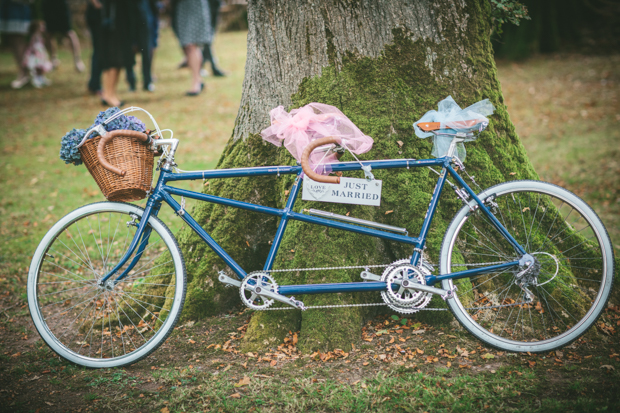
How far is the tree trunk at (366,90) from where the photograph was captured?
3037mm

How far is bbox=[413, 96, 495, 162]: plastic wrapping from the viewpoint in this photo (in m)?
2.79

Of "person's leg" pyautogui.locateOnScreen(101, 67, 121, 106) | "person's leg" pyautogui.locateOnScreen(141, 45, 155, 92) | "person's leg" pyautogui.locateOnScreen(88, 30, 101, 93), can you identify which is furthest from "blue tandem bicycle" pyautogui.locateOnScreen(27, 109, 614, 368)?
"person's leg" pyautogui.locateOnScreen(141, 45, 155, 92)

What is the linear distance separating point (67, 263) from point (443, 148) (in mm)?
3806

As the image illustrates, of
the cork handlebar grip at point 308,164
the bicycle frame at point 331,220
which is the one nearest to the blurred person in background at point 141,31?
the bicycle frame at point 331,220

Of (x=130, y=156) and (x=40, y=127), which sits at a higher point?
(x=130, y=156)

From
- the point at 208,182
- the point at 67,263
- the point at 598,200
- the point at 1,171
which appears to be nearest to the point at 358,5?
the point at 208,182

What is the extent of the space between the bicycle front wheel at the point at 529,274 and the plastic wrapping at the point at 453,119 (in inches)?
15.1

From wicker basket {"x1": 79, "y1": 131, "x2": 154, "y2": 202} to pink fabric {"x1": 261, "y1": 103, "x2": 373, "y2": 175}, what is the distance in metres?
0.83

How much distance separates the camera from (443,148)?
9.52 feet

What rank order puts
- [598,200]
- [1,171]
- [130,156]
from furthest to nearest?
[1,171], [598,200], [130,156]

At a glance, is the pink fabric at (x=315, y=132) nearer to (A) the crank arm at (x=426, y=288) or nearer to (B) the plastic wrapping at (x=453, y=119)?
(B) the plastic wrapping at (x=453, y=119)

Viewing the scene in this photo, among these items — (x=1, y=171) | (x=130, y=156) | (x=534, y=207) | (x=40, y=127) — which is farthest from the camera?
(x=40, y=127)

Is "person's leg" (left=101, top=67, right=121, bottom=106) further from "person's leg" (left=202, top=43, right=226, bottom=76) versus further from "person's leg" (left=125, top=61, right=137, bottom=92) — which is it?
"person's leg" (left=202, top=43, right=226, bottom=76)

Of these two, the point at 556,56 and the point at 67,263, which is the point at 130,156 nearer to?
the point at 67,263
